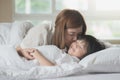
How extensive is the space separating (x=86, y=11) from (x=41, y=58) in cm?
208

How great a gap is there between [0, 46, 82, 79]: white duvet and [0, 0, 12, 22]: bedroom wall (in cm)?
169

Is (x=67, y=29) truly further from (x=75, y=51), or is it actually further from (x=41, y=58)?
(x=41, y=58)

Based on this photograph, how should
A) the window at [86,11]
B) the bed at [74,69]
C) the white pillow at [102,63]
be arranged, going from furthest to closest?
Answer: the window at [86,11] → the white pillow at [102,63] → the bed at [74,69]

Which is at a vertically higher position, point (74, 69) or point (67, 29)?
point (67, 29)

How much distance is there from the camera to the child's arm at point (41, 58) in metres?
1.60

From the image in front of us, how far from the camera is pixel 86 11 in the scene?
11.9 feet

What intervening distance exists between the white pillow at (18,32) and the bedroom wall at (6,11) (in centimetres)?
125

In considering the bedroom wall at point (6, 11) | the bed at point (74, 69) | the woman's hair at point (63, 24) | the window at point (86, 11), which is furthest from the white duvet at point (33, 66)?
the window at point (86, 11)

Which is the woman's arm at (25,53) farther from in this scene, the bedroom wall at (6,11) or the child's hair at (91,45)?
the bedroom wall at (6,11)

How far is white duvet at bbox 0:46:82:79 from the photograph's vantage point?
1.41m

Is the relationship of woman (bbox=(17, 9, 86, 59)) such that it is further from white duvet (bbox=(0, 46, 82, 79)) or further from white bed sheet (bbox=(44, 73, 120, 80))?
white bed sheet (bbox=(44, 73, 120, 80))

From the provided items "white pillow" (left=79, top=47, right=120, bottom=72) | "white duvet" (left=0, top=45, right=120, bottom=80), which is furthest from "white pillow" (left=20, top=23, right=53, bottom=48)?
"white pillow" (left=79, top=47, right=120, bottom=72)

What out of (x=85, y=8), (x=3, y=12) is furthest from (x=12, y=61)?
(x=85, y=8)

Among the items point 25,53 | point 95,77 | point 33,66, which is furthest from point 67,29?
point 95,77
